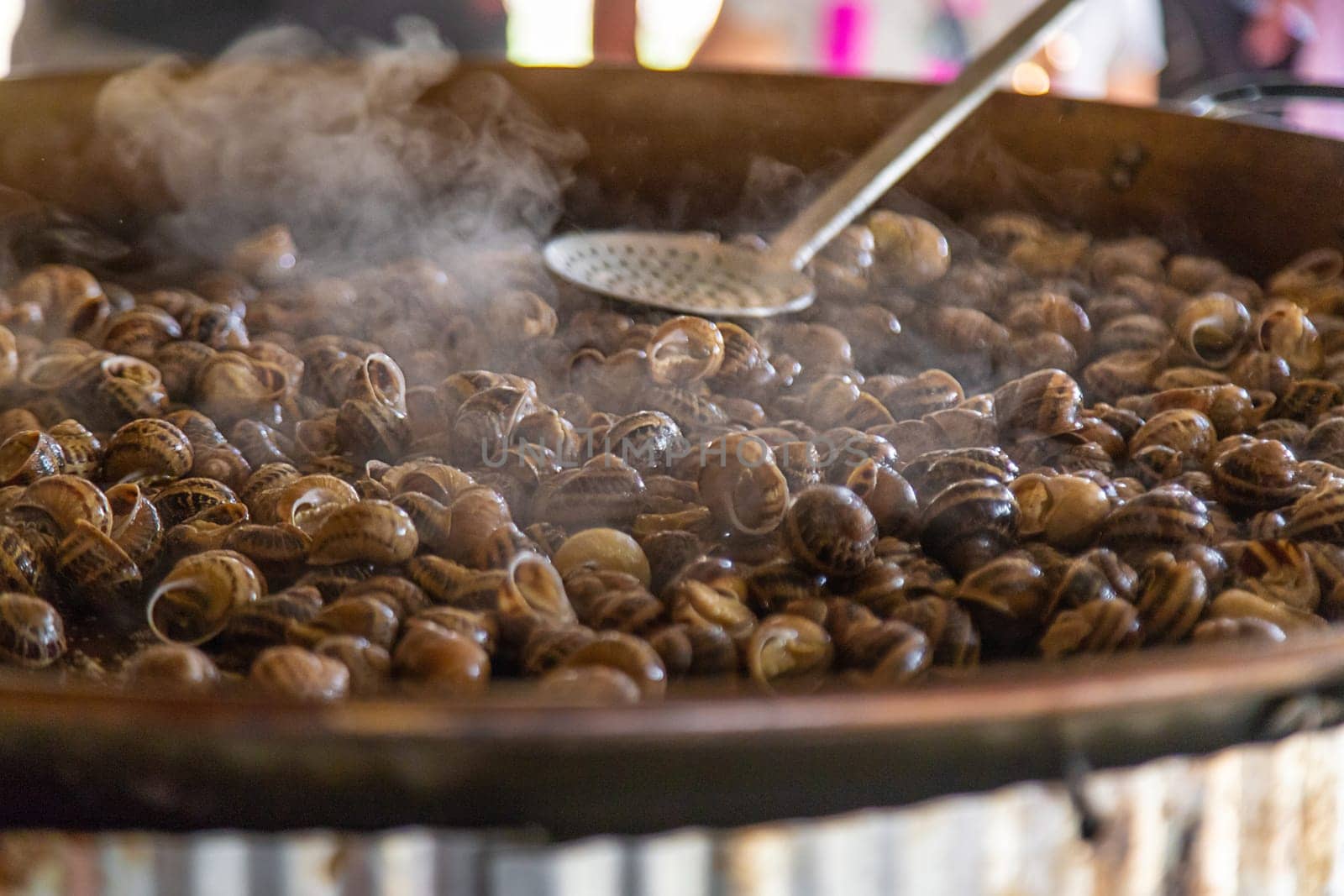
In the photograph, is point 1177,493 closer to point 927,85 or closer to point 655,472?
point 655,472

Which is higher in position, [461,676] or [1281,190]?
[1281,190]

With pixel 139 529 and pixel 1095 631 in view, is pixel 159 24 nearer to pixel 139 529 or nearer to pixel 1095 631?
pixel 139 529

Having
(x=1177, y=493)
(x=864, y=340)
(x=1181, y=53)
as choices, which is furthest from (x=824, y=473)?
(x=1181, y=53)

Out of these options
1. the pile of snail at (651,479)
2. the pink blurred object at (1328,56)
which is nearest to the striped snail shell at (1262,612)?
the pile of snail at (651,479)

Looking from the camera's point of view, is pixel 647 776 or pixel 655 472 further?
pixel 655 472

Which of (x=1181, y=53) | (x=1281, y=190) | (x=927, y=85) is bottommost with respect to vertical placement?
(x=1281, y=190)

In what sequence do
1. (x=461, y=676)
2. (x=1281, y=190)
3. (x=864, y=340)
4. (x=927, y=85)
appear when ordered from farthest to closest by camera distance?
(x=927, y=85), (x=1281, y=190), (x=864, y=340), (x=461, y=676)

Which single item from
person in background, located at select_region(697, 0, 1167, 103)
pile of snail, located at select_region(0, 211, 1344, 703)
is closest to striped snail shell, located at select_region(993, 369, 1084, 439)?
pile of snail, located at select_region(0, 211, 1344, 703)
